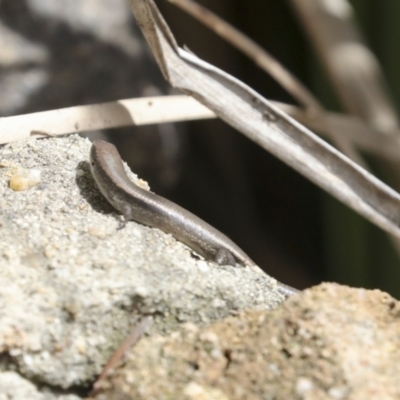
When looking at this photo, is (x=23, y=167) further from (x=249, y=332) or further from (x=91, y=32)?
(x=91, y=32)

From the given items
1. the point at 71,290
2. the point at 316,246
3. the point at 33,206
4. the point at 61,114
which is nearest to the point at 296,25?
the point at 316,246

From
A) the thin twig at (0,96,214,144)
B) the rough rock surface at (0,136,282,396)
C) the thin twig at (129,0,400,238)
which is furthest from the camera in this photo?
the thin twig at (0,96,214,144)

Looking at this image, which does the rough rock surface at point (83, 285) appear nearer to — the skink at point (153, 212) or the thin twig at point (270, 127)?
the skink at point (153, 212)

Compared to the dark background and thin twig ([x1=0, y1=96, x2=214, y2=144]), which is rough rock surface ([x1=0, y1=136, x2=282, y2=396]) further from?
the dark background

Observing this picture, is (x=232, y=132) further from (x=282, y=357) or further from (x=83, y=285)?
(x=282, y=357)

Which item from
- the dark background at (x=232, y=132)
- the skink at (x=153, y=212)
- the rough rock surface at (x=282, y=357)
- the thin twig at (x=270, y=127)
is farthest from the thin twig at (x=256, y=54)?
the rough rock surface at (x=282, y=357)

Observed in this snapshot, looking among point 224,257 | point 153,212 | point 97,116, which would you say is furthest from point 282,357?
point 97,116

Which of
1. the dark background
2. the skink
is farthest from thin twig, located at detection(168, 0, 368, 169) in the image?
the dark background
